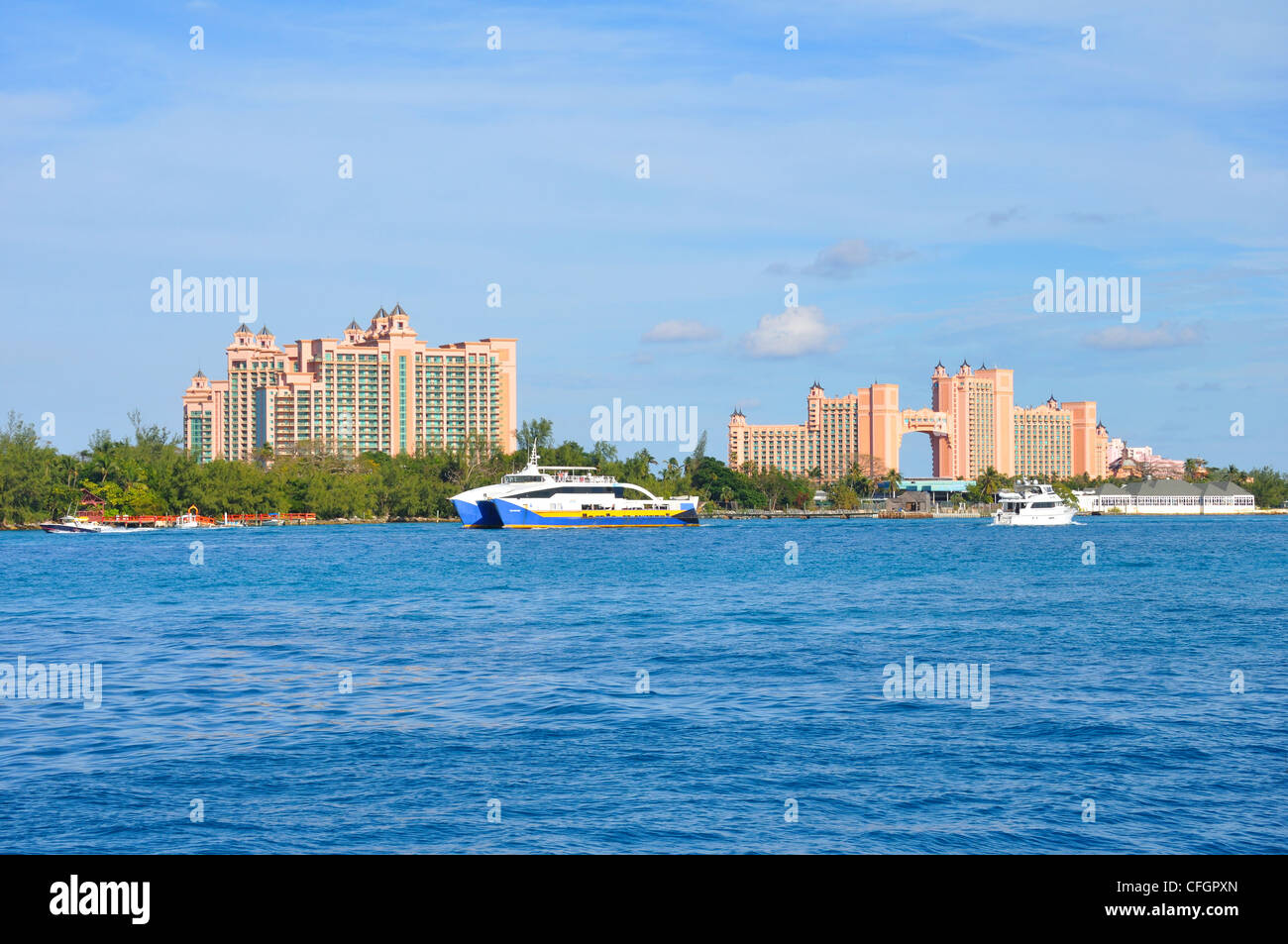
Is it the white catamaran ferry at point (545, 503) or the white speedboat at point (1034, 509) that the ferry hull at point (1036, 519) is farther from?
the white catamaran ferry at point (545, 503)

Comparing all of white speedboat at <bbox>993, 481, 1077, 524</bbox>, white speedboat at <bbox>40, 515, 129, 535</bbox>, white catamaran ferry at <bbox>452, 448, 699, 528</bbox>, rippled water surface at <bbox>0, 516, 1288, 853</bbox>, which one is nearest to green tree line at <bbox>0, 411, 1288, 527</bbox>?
white speedboat at <bbox>40, 515, 129, 535</bbox>

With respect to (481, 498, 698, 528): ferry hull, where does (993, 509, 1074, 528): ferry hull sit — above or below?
below

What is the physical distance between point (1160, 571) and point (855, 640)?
109 ft

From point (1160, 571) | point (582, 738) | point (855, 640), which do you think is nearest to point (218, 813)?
point (582, 738)

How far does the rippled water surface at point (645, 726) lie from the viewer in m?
11.5

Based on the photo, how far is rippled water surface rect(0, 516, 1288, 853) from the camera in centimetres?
1147

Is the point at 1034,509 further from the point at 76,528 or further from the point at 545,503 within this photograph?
the point at 76,528

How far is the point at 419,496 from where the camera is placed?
14425cm

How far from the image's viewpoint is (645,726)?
1631 cm

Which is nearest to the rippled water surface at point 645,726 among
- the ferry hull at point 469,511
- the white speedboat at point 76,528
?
the ferry hull at point 469,511

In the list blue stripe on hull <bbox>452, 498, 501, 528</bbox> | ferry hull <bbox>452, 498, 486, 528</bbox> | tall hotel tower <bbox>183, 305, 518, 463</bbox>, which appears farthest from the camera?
tall hotel tower <bbox>183, 305, 518, 463</bbox>

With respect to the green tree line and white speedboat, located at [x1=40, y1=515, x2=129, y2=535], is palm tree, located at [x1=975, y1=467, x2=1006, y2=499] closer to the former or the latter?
the green tree line

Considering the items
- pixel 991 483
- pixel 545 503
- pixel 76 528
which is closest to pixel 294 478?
pixel 76 528
